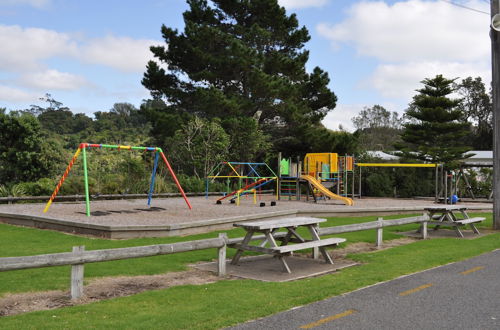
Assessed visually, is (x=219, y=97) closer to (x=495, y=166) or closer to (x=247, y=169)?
(x=247, y=169)

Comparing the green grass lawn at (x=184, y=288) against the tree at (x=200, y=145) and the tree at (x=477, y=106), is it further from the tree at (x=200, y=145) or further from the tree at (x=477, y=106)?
the tree at (x=477, y=106)

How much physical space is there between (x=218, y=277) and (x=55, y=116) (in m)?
66.1

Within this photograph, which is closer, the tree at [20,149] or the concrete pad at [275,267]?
the concrete pad at [275,267]

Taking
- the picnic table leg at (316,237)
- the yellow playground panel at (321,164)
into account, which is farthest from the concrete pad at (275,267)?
the yellow playground panel at (321,164)

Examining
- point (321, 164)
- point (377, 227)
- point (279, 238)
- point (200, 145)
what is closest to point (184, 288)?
point (279, 238)

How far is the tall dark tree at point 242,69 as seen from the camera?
28.6 metres

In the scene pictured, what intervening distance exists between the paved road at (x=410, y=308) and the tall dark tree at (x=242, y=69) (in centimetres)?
2162

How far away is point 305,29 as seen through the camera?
1277 inches

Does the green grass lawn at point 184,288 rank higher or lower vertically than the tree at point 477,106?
lower

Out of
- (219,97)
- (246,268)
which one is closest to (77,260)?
(246,268)

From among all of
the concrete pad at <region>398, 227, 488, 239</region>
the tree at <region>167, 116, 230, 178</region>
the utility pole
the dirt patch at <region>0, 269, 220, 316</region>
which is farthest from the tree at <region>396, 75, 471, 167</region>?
the dirt patch at <region>0, 269, 220, 316</region>

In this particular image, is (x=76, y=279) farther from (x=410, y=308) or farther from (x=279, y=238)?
(x=279, y=238)

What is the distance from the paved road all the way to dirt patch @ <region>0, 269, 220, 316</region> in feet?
7.18

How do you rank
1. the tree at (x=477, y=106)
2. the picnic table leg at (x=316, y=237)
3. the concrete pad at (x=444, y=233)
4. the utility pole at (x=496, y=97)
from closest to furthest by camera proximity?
1. the picnic table leg at (x=316, y=237)
2. the concrete pad at (x=444, y=233)
3. the utility pole at (x=496, y=97)
4. the tree at (x=477, y=106)
